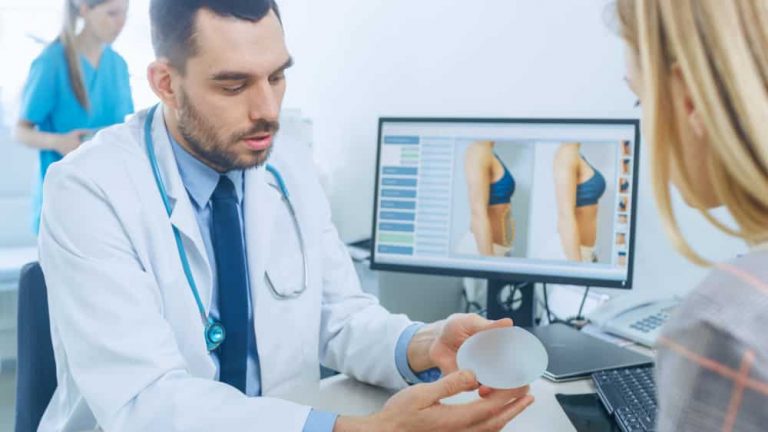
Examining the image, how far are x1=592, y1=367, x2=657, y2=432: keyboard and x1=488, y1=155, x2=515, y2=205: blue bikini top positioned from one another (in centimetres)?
44

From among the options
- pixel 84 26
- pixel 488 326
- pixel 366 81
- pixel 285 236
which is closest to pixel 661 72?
pixel 488 326

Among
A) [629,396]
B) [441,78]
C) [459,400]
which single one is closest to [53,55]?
[441,78]

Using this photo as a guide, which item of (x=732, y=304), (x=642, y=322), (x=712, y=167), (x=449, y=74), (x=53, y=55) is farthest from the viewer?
(x=53, y=55)

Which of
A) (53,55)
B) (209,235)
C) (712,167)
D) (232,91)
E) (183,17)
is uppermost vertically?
(53,55)

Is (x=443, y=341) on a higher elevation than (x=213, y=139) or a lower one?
lower

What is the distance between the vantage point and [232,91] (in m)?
1.10

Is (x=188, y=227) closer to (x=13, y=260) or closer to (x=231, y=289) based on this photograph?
(x=231, y=289)

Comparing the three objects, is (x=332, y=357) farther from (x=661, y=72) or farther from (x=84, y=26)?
(x=84, y=26)

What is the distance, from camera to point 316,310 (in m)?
1.21

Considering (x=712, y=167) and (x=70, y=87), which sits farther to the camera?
(x=70, y=87)

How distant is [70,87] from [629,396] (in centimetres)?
201

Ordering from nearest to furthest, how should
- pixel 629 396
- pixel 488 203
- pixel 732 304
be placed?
pixel 732 304
pixel 629 396
pixel 488 203

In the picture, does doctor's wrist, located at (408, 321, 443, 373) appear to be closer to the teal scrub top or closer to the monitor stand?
the monitor stand

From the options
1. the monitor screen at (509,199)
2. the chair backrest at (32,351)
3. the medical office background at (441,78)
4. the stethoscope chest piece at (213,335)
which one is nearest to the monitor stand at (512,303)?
the monitor screen at (509,199)
